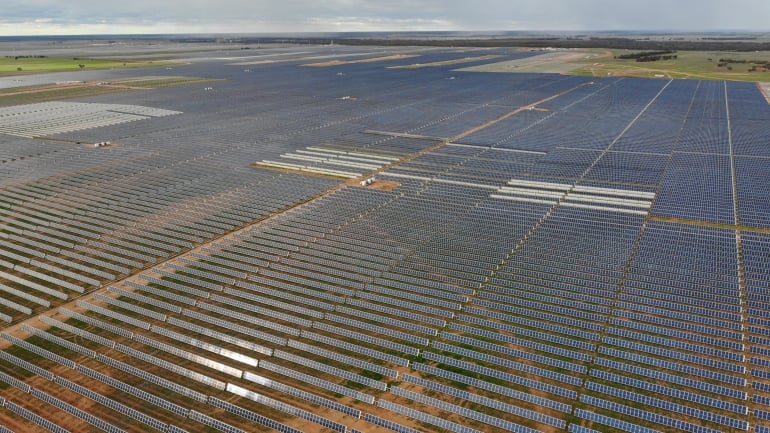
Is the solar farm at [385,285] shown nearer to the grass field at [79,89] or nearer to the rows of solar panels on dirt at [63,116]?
the rows of solar panels on dirt at [63,116]

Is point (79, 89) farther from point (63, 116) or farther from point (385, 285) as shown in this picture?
point (385, 285)

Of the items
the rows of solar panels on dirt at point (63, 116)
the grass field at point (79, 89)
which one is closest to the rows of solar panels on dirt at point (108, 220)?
the rows of solar panels on dirt at point (63, 116)

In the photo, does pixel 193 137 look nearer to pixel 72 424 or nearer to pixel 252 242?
pixel 252 242

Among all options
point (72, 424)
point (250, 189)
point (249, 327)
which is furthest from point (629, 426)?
point (250, 189)

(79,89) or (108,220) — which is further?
(79,89)

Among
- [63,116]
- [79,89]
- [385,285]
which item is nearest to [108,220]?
[385,285]

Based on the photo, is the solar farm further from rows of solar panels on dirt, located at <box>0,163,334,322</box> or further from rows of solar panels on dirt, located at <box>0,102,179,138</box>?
rows of solar panels on dirt, located at <box>0,102,179,138</box>

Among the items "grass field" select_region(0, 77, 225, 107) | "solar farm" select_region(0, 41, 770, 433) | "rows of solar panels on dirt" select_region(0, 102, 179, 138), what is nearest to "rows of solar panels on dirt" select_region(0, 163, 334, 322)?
"solar farm" select_region(0, 41, 770, 433)

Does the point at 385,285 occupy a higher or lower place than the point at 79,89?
lower
